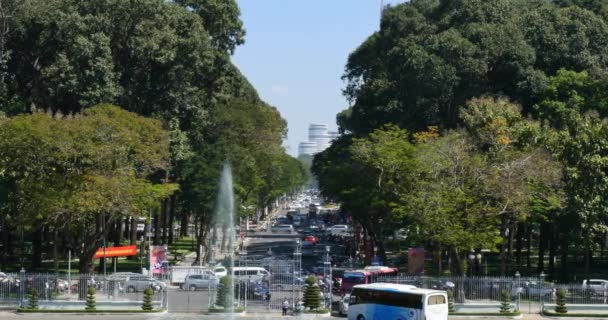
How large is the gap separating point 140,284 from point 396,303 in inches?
688

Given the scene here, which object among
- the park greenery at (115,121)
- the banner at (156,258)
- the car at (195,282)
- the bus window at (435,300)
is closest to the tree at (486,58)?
the park greenery at (115,121)

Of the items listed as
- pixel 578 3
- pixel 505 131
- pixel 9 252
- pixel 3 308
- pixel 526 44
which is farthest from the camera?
pixel 578 3

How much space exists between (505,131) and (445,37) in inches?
626

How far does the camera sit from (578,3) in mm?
86500

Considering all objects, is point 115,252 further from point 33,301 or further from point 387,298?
point 387,298

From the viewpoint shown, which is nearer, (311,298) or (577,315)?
(311,298)

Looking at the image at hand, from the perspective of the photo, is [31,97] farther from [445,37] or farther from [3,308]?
[445,37]

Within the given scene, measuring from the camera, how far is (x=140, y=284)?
178 feet

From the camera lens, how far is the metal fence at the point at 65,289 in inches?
1977

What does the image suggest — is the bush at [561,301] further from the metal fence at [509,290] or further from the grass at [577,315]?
the metal fence at [509,290]

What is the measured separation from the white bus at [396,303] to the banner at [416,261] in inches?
706

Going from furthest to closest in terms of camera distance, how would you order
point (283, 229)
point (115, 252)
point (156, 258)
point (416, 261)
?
point (283, 229)
point (115, 252)
point (156, 258)
point (416, 261)

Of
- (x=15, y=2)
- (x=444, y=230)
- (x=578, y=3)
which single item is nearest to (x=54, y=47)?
(x=15, y=2)

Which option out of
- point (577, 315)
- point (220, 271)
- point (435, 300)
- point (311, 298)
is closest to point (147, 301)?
point (311, 298)
